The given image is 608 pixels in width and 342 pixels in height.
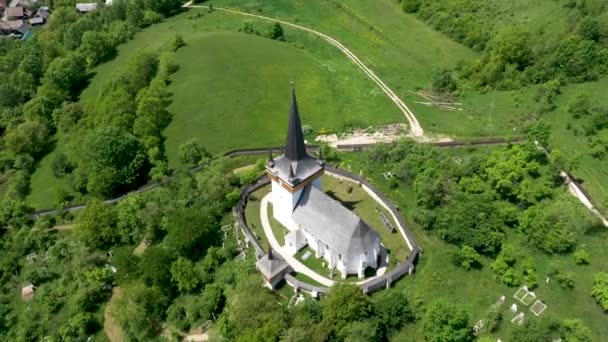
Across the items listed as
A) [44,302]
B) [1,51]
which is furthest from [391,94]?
[1,51]

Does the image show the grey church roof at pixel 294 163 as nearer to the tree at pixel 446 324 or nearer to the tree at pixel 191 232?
the tree at pixel 191 232

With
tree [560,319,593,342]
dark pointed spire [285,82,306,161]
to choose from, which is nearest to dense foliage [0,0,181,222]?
dark pointed spire [285,82,306,161]

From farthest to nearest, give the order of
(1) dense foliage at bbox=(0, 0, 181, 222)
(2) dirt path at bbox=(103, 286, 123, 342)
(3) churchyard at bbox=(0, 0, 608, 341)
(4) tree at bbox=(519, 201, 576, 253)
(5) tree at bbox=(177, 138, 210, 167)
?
(1) dense foliage at bbox=(0, 0, 181, 222) < (5) tree at bbox=(177, 138, 210, 167) < (2) dirt path at bbox=(103, 286, 123, 342) < (4) tree at bbox=(519, 201, 576, 253) < (3) churchyard at bbox=(0, 0, 608, 341)

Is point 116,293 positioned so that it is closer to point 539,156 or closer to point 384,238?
point 384,238

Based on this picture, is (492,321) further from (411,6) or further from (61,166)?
(411,6)

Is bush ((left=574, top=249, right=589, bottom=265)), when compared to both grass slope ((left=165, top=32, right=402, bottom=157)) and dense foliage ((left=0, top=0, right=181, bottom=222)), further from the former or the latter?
dense foliage ((left=0, top=0, right=181, bottom=222))

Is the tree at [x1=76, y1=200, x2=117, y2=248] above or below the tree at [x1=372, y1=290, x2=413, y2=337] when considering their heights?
below
